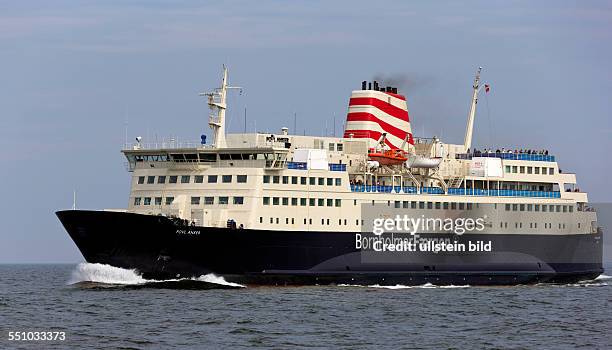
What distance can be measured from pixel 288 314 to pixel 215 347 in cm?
739

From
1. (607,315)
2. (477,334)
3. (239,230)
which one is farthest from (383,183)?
(477,334)

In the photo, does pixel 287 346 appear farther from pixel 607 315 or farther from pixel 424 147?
pixel 424 147

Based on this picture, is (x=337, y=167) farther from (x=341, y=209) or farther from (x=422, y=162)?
(x=422, y=162)

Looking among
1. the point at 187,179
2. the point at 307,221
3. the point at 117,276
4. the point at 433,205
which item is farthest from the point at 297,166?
the point at 117,276

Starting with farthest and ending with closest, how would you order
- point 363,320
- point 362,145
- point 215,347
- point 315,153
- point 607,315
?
1. point 362,145
2. point 315,153
3. point 607,315
4. point 363,320
5. point 215,347

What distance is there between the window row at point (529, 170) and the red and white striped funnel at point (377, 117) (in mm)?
5314

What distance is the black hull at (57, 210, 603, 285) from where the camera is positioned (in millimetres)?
46375

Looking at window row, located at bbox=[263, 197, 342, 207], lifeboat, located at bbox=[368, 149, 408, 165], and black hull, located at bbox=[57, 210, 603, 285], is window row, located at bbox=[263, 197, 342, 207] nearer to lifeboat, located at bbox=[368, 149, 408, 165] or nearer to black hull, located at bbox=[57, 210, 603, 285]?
black hull, located at bbox=[57, 210, 603, 285]

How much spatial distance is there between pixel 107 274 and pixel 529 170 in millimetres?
22575

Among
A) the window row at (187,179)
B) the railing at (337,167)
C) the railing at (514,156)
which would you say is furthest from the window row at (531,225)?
the window row at (187,179)

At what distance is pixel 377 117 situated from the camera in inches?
2223

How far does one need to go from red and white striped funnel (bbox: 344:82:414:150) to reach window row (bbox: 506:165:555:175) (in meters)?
5.31

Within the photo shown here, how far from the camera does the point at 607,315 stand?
42.8 meters

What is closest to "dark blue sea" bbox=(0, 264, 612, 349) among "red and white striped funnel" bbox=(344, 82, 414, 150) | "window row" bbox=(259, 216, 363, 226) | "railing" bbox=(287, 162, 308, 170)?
"window row" bbox=(259, 216, 363, 226)
